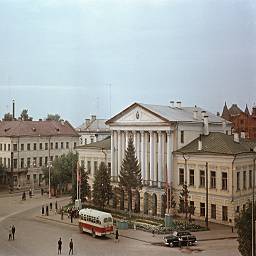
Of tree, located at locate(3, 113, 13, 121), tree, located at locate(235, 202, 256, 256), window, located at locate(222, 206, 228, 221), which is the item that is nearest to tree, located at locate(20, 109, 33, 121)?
tree, located at locate(3, 113, 13, 121)

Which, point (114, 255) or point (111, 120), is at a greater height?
point (111, 120)

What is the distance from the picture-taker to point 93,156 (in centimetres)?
5172

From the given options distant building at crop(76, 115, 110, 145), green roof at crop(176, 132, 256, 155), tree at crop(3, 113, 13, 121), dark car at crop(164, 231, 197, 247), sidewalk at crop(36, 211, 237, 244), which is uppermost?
tree at crop(3, 113, 13, 121)

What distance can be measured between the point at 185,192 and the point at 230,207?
340cm

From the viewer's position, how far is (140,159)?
147ft

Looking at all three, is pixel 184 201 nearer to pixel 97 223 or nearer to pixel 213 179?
pixel 213 179

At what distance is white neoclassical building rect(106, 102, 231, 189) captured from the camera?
42875 mm

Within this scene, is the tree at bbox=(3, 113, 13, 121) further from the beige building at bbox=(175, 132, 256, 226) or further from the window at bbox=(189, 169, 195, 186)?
the window at bbox=(189, 169, 195, 186)

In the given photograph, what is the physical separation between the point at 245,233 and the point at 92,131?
46.7m

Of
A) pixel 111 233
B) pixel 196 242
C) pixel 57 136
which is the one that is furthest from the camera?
pixel 57 136

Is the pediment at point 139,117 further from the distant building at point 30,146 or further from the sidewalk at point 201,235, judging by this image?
the distant building at point 30,146

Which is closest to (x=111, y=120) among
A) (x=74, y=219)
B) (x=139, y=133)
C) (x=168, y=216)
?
(x=139, y=133)

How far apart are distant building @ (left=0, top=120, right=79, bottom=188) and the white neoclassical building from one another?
2054 cm

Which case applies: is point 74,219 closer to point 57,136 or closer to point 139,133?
point 139,133
